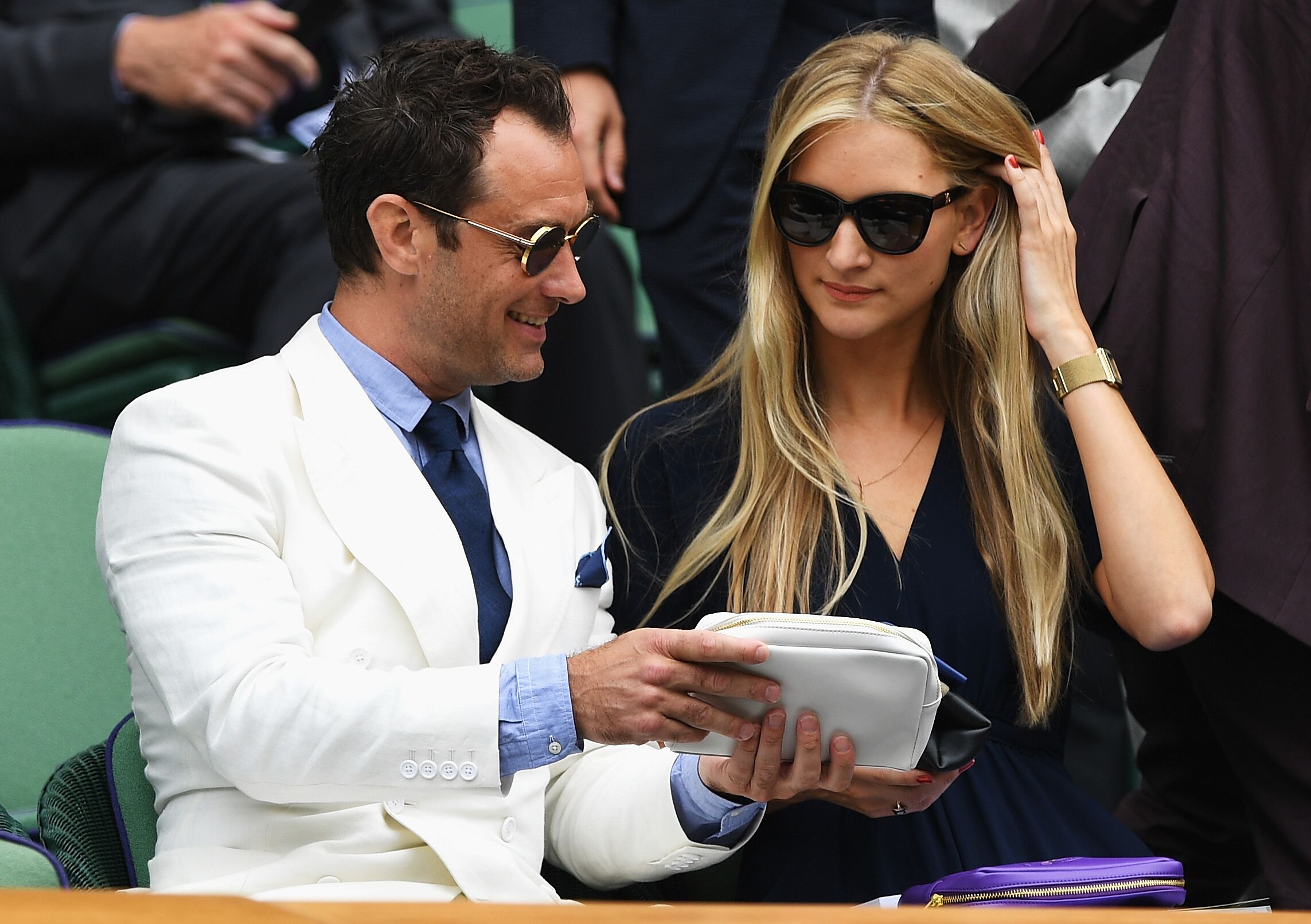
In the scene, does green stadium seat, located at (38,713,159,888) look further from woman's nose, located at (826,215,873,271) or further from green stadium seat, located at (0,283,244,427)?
green stadium seat, located at (0,283,244,427)

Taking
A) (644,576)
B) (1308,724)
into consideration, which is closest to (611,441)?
(644,576)

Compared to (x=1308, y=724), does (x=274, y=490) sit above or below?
above

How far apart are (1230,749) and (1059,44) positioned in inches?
47.2

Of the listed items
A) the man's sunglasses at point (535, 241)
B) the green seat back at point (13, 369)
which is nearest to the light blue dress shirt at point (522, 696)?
the man's sunglasses at point (535, 241)

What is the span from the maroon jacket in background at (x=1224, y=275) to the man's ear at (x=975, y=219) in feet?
0.55

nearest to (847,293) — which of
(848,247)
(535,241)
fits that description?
(848,247)

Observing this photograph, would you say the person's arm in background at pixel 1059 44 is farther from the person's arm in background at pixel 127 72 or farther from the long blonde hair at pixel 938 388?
the person's arm in background at pixel 127 72

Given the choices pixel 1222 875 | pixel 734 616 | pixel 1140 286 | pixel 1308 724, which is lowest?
pixel 1222 875

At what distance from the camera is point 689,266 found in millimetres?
3098

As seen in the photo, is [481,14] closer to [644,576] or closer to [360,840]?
[644,576]

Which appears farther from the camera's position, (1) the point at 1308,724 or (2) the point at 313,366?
(1) the point at 1308,724

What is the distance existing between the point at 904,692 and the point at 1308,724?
0.84 m

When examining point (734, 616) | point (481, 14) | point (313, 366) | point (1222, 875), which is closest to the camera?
point (734, 616)

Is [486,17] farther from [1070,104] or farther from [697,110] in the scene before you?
[1070,104]
